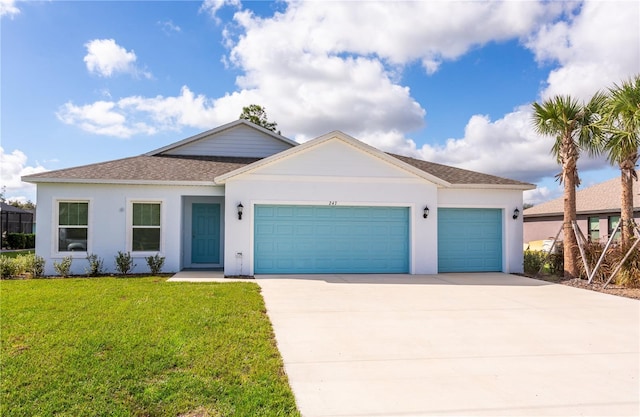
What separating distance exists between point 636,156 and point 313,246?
33.2ft

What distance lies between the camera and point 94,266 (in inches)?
482

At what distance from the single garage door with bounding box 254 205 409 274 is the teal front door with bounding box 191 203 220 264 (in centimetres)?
248

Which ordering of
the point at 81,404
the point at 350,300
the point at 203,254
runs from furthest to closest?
1. the point at 203,254
2. the point at 350,300
3. the point at 81,404

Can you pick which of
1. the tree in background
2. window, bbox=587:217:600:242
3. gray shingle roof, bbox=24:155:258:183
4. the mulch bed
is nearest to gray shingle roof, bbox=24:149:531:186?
gray shingle roof, bbox=24:155:258:183

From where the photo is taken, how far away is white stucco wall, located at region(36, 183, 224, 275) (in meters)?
12.4

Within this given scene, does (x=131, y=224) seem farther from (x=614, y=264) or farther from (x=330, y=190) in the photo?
(x=614, y=264)

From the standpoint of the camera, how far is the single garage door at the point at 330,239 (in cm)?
1274

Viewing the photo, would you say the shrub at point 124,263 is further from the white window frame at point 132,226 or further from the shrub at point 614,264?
the shrub at point 614,264

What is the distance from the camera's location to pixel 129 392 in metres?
4.00

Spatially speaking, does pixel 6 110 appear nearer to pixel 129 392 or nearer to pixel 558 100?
pixel 129 392

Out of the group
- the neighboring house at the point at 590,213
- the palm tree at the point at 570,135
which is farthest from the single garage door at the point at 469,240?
the neighboring house at the point at 590,213

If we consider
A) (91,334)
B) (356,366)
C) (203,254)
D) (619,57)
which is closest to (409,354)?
(356,366)

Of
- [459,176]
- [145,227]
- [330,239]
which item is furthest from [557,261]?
[145,227]

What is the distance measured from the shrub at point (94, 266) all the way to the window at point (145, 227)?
1.02 m
